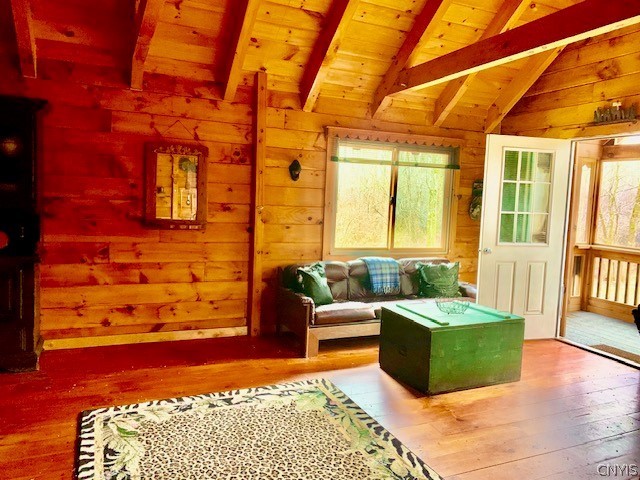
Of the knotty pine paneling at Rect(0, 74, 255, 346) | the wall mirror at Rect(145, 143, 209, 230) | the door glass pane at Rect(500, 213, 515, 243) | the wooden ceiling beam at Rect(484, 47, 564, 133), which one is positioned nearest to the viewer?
the knotty pine paneling at Rect(0, 74, 255, 346)

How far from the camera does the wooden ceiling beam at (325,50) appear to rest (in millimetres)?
3900

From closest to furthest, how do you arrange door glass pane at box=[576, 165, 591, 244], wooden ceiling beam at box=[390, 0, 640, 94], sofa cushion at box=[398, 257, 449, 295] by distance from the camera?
wooden ceiling beam at box=[390, 0, 640, 94]
sofa cushion at box=[398, 257, 449, 295]
door glass pane at box=[576, 165, 591, 244]

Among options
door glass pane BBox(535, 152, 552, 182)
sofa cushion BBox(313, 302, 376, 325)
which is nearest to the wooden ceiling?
door glass pane BBox(535, 152, 552, 182)

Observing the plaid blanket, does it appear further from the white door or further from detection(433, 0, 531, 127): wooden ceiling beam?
detection(433, 0, 531, 127): wooden ceiling beam

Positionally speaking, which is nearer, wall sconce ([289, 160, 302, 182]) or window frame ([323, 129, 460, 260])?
wall sconce ([289, 160, 302, 182])

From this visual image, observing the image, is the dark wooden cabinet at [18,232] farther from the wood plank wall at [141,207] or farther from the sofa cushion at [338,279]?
the sofa cushion at [338,279]

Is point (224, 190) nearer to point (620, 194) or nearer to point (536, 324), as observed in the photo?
point (536, 324)

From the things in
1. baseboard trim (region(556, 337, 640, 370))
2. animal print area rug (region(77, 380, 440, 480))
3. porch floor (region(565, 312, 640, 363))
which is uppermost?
baseboard trim (region(556, 337, 640, 370))

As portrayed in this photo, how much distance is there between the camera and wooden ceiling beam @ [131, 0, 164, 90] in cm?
335

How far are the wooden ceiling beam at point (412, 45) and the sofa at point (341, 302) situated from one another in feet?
5.46

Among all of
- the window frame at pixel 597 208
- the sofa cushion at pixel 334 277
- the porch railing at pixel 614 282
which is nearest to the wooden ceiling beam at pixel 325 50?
the sofa cushion at pixel 334 277

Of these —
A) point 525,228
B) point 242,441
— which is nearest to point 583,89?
point 525,228

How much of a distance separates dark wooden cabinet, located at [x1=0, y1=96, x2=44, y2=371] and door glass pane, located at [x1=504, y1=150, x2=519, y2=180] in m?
4.05

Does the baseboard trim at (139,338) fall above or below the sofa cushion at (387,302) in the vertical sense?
Result: below
